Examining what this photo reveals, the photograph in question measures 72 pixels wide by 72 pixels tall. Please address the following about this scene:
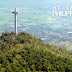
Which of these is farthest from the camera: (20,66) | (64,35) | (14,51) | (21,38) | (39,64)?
(64,35)

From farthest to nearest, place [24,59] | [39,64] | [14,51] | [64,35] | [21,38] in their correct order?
[64,35]
[21,38]
[14,51]
[24,59]
[39,64]

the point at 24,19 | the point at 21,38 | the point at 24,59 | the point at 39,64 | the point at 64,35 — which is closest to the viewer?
the point at 39,64

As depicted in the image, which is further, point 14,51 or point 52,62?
point 14,51

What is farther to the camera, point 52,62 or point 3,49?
point 3,49

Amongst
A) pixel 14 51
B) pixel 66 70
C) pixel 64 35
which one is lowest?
pixel 64 35

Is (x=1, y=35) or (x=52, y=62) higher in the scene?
(x=1, y=35)

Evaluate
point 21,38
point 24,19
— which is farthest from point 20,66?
point 24,19

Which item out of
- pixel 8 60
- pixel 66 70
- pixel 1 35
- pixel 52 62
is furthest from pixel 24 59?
pixel 1 35

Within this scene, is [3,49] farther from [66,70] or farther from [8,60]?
[66,70]

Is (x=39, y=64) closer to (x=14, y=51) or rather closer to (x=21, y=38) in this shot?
(x=14, y=51)
